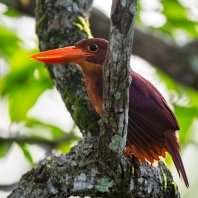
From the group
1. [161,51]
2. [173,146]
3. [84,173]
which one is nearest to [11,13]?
[161,51]

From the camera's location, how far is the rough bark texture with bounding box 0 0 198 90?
681cm

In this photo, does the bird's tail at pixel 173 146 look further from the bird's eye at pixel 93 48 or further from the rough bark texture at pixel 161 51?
the rough bark texture at pixel 161 51

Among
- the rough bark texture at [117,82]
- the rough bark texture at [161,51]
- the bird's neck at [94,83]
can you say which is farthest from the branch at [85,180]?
the rough bark texture at [161,51]

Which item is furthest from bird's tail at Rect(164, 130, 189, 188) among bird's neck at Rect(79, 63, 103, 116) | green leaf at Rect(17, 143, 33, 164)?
green leaf at Rect(17, 143, 33, 164)

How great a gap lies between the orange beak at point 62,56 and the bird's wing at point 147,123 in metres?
0.43

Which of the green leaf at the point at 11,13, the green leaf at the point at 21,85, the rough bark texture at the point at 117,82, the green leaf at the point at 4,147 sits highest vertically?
the rough bark texture at the point at 117,82

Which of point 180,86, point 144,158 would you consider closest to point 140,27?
point 180,86

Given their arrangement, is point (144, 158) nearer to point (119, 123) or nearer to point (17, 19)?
point (119, 123)

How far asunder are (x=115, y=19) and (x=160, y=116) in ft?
4.26

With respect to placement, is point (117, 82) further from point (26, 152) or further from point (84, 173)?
point (26, 152)

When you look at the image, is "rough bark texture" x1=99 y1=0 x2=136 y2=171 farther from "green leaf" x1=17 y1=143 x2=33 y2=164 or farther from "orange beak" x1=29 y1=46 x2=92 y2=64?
"green leaf" x1=17 y1=143 x2=33 y2=164

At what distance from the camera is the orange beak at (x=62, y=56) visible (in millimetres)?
4488

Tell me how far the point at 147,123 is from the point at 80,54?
70 centimetres

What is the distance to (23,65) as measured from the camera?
19.6ft
